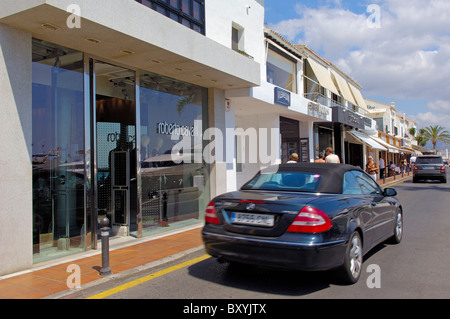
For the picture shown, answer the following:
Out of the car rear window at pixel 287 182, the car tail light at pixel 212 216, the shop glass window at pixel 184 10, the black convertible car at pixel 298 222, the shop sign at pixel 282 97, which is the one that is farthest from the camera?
the shop sign at pixel 282 97

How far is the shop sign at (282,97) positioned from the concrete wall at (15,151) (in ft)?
26.7

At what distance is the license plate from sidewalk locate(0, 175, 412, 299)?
187cm

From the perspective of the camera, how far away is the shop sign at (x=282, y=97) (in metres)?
11.9

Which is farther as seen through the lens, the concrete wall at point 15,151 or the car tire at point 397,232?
the car tire at point 397,232

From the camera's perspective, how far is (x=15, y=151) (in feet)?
16.4

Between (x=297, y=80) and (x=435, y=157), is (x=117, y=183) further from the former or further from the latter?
(x=435, y=157)

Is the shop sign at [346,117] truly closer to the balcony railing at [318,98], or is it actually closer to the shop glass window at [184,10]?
the balcony railing at [318,98]

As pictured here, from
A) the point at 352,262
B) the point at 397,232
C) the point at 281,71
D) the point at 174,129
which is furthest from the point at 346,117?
the point at 352,262

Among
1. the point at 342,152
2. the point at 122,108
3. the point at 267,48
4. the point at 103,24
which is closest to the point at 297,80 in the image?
the point at 267,48

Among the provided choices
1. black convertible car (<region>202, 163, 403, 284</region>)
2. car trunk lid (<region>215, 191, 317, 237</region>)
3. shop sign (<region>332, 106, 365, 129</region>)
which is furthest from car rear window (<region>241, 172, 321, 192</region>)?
shop sign (<region>332, 106, 365, 129</region>)

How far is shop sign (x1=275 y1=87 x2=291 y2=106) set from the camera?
11.9 m

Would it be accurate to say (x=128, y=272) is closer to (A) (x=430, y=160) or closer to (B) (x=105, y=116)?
(B) (x=105, y=116)

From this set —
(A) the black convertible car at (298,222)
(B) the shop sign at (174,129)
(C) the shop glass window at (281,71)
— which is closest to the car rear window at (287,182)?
(A) the black convertible car at (298,222)

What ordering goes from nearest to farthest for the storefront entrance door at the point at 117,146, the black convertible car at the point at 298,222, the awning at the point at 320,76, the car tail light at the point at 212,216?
the black convertible car at the point at 298,222
the car tail light at the point at 212,216
the storefront entrance door at the point at 117,146
the awning at the point at 320,76
